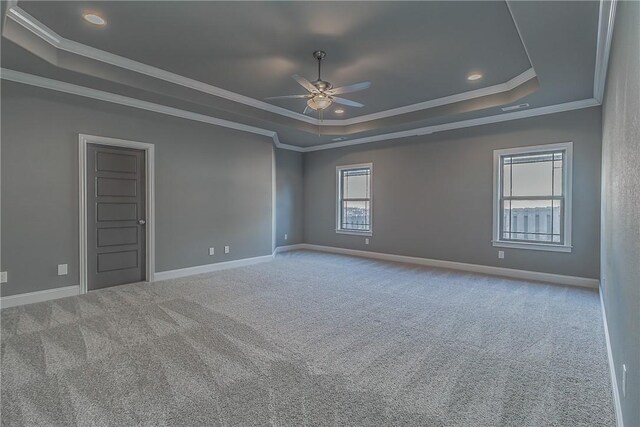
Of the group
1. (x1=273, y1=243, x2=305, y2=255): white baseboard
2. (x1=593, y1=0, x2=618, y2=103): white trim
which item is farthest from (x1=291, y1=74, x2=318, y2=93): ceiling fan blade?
(x1=273, y1=243, x2=305, y2=255): white baseboard

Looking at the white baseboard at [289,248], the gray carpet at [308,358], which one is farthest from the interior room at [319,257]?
the white baseboard at [289,248]

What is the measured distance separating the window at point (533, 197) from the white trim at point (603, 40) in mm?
1354

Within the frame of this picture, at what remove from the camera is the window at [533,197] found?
490 cm

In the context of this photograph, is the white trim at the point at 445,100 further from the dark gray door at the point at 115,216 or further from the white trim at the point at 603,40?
the dark gray door at the point at 115,216

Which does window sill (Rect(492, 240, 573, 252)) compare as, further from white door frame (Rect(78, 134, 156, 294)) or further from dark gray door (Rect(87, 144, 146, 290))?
dark gray door (Rect(87, 144, 146, 290))

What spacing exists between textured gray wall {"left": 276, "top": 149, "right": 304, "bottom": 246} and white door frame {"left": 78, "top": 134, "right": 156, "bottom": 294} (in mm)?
3383

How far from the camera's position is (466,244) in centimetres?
585

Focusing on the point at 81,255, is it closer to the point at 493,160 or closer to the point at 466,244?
the point at 466,244

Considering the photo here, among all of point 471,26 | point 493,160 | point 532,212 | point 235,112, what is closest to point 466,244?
point 532,212

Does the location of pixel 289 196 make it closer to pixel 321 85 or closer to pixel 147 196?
pixel 147 196

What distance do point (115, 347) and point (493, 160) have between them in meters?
→ 5.95

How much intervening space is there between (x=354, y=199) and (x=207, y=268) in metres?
3.77

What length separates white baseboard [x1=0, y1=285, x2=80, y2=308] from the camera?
12.2 ft

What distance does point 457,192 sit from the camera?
19.5ft
